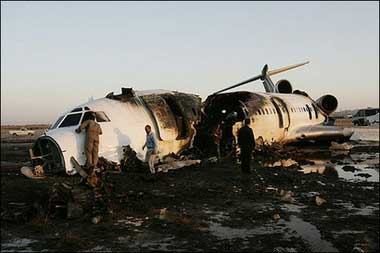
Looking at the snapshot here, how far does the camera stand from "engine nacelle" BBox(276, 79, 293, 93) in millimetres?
30094

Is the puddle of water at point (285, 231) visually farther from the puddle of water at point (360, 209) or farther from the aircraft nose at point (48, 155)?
the aircraft nose at point (48, 155)

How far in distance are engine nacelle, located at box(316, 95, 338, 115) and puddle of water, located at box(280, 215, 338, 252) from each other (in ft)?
70.1

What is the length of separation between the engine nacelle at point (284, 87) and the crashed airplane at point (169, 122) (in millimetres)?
4434

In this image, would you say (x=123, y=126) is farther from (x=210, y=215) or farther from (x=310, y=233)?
(x=310, y=233)

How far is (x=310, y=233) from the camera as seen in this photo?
25.1ft

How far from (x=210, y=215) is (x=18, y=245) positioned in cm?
381

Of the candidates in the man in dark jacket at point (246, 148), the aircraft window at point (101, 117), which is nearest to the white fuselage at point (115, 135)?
the aircraft window at point (101, 117)

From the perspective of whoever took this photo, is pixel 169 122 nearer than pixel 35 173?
No

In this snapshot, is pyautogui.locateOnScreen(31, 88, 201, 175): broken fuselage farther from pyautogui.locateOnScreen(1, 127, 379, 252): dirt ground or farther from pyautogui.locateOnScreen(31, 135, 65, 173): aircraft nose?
pyautogui.locateOnScreen(1, 127, 379, 252): dirt ground

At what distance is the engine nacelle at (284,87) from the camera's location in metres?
30.1

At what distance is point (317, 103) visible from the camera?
29375mm

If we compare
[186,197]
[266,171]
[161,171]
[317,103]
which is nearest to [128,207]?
[186,197]

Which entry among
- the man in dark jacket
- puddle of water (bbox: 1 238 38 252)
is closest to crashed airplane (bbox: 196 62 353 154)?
the man in dark jacket

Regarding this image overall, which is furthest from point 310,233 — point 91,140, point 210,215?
point 91,140
